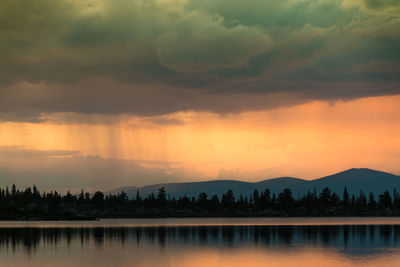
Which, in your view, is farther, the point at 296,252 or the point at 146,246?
the point at 146,246

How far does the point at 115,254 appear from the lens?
254 feet

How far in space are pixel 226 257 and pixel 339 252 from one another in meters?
16.2

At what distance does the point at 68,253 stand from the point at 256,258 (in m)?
25.5

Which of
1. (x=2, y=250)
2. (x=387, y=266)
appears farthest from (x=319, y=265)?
(x=2, y=250)

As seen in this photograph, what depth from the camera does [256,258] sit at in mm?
72625

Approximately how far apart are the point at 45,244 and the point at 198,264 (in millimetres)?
37838

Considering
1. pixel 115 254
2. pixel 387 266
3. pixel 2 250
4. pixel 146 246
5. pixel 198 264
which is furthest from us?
pixel 146 246

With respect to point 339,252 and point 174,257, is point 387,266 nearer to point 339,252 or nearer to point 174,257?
point 339,252

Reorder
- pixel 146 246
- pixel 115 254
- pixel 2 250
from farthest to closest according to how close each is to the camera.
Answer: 1. pixel 146 246
2. pixel 2 250
3. pixel 115 254

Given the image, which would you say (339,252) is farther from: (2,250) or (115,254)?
(2,250)

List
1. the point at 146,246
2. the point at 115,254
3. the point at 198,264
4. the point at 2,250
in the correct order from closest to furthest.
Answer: the point at 198,264 < the point at 115,254 < the point at 2,250 < the point at 146,246

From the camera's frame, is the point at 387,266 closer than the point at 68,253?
Yes

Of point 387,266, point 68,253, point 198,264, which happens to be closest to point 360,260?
point 387,266

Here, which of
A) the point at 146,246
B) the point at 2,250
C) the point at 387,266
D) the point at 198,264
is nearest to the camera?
the point at 387,266
